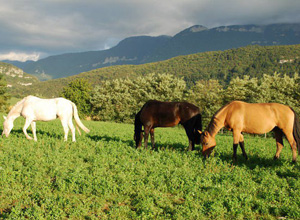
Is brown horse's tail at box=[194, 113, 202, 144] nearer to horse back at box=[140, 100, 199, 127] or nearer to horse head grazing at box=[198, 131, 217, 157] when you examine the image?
horse back at box=[140, 100, 199, 127]

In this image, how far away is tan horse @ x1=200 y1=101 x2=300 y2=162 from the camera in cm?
868

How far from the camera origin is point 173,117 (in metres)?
10.6

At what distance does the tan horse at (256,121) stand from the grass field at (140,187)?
0.94 meters

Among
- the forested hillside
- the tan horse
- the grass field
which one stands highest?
the forested hillside

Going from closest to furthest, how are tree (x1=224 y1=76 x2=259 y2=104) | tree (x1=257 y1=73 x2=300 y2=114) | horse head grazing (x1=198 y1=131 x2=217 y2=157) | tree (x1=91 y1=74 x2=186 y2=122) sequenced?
horse head grazing (x1=198 y1=131 x2=217 y2=157)
tree (x1=257 y1=73 x2=300 y2=114)
tree (x1=224 y1=76 x2=259 y2=104)
tree (x1=91 y1=74 x2=186 y2=122)

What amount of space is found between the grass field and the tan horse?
0.94 meters

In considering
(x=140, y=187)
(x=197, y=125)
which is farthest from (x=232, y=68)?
(x=140, y=187)

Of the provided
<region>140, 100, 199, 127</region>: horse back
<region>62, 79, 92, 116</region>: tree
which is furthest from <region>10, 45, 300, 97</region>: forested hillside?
<region>140, 100, 199, 127</region>: horse back

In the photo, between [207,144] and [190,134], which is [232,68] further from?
[207,144]

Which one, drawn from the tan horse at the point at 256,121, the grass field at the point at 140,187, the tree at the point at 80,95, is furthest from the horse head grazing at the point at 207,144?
the tree at the point at 80,95

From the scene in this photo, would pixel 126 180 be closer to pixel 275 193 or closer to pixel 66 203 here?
pixel 66 203

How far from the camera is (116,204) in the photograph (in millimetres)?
5441

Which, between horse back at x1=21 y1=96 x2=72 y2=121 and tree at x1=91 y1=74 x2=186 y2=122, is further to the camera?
tree at x1=91 y1=74 x2=186 y2=122

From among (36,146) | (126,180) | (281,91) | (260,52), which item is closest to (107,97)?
(281,91)
